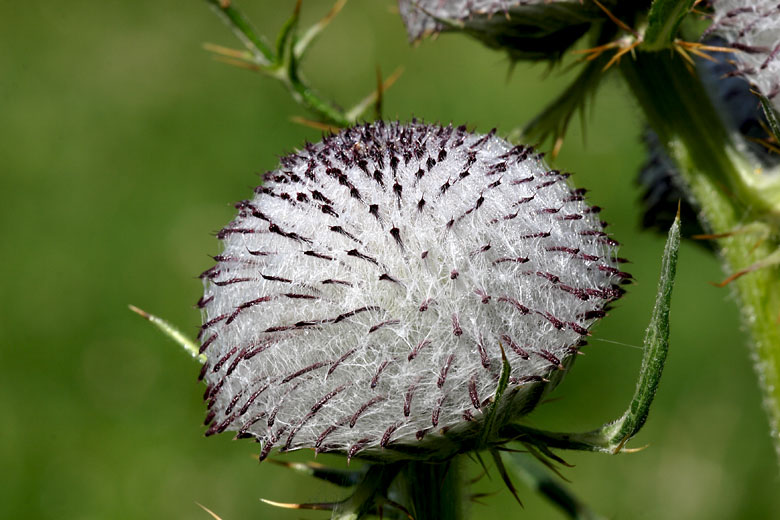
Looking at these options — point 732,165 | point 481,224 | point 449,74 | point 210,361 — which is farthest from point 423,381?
point 449,74

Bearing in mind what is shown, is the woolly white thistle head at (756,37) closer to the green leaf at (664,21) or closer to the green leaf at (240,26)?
the green leaf at (664,21)

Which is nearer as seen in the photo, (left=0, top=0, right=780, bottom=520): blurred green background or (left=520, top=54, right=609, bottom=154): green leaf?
(left=520, top=54, right=609, bottom=154): green leaf

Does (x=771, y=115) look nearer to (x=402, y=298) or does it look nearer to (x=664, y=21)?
(x=664, y=21)

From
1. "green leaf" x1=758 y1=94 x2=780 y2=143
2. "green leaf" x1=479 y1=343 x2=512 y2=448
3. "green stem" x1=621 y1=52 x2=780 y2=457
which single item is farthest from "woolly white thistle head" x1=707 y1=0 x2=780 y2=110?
"green leaf" x1=479 y1=343 x2=512 y2=448

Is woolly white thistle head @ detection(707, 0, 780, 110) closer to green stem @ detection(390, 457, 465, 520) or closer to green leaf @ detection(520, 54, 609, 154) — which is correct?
green leaf @ detection(520, 54, 609, 154)

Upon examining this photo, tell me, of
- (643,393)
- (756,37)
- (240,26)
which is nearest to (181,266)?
(240,26)

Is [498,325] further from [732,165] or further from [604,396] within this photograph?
[604,396]
